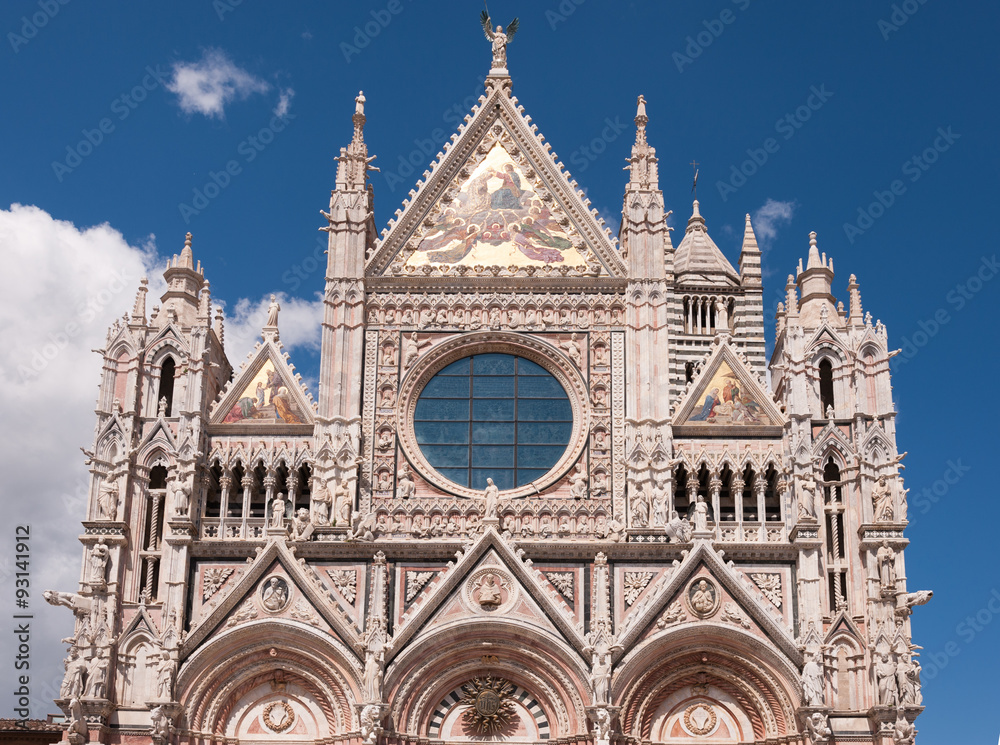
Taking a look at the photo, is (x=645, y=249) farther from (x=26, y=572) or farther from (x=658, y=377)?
(x=26, y=572)

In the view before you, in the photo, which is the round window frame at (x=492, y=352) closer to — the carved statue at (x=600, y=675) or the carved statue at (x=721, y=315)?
the carved statue at (x=600, y=675)

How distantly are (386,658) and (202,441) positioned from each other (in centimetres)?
663

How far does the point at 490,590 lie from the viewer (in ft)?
92.8

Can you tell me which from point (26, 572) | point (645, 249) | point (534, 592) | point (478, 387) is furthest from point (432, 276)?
point (26, 572)

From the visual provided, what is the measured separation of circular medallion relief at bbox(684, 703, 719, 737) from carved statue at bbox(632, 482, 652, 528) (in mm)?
3886

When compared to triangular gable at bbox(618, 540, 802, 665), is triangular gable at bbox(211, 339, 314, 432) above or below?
above

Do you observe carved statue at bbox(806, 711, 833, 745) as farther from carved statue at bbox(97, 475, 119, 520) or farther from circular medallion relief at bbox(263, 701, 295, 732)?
carved statue at bbox(97, 475, 119, 520)

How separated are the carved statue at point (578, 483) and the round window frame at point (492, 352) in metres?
0.17

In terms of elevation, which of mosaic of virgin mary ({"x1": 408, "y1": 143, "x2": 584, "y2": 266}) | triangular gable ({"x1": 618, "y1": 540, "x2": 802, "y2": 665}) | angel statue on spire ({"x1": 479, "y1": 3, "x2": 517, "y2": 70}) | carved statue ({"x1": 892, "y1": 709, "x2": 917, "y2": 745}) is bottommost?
carved statue ({"x1": 892, "y1": 709, "x2": 917, "y2": 745})

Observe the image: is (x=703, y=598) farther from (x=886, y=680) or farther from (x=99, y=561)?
(x=99, y=561)

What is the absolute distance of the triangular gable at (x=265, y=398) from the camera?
31.0 meters

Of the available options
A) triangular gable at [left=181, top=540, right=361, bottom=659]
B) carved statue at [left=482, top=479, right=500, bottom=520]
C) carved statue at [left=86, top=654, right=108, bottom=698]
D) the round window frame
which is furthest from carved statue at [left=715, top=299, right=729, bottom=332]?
carved statue at [left=86, top=654, right=108, bottom=698]

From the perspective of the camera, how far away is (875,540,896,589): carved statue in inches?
1110

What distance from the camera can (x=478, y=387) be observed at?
3191cm
